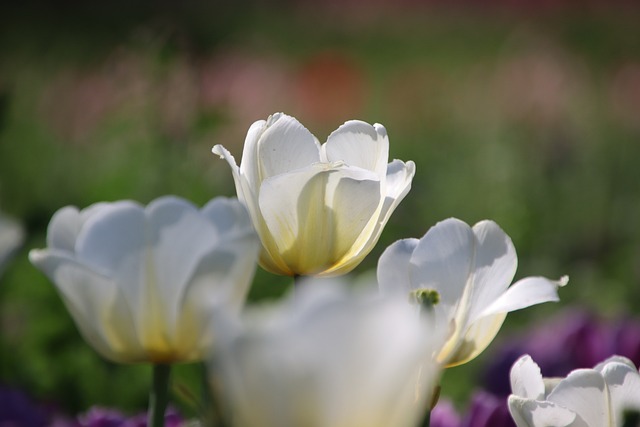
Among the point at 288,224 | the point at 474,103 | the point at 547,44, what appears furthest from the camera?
the point at 474,103

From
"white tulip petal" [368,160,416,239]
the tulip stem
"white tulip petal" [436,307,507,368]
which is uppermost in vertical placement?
"white tulip petal" [368,160,416,239]

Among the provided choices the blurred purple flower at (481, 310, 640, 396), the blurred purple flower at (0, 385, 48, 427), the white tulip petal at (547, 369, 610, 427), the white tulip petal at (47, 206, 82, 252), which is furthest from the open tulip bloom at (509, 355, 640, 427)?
the blurred purple flower at (0, 385, 48, 427)

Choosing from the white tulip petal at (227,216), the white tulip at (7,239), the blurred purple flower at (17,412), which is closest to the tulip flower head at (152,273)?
the white tulip petal at (227,216)

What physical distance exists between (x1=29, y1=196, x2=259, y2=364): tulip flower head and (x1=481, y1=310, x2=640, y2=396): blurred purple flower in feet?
2.05

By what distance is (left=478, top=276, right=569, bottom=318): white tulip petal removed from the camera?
0.60 meters

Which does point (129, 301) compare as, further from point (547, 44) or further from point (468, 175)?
point (468, 175)

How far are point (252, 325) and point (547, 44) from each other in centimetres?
362

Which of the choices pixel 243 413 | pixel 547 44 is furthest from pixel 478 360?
pixel 243 413

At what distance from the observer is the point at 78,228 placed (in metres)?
0.62

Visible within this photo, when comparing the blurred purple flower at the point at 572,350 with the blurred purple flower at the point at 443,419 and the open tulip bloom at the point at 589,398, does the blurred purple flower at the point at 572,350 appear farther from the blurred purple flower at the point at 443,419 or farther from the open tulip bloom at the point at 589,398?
the open tulip bloom at the point at 589,398

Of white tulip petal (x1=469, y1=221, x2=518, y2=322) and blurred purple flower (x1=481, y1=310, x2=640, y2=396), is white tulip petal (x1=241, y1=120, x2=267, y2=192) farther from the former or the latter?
blurred purple flower (x1=481, y1=310, x2=640, y2=396)

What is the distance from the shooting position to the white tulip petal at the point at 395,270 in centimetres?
64

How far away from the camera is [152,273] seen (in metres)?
0.57

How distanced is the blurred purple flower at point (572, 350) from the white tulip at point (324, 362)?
71cm
